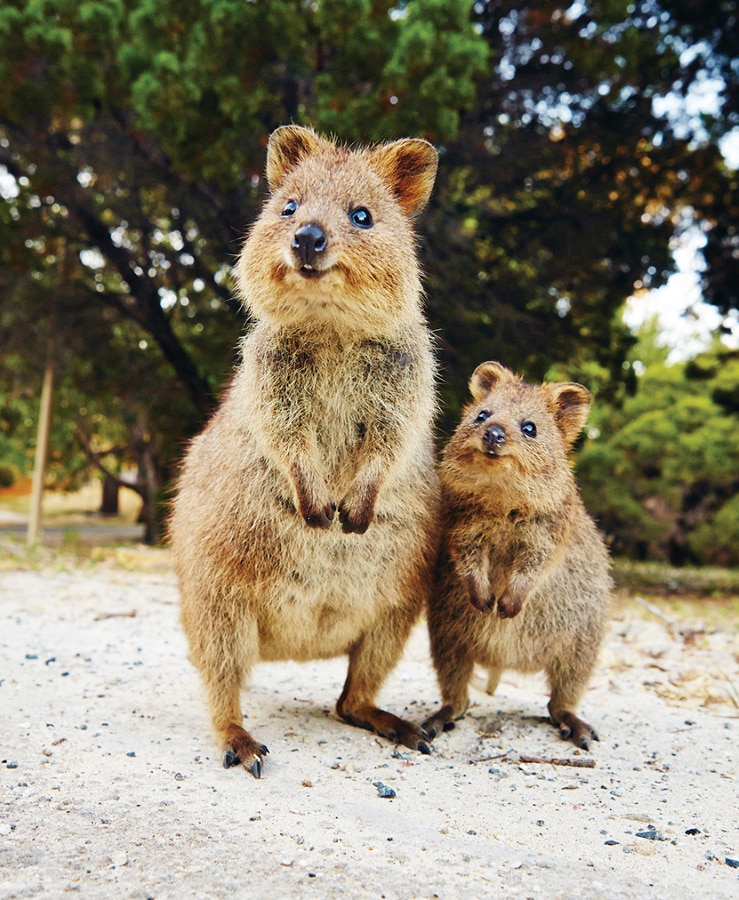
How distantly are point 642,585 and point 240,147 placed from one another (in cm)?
823

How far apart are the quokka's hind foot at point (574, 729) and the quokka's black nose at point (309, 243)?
2493 millimetres

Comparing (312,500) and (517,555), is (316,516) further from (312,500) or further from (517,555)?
(517,555)

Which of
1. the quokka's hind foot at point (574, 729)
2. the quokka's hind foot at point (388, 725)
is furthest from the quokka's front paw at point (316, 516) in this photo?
the quokka's hind foot at point (574, 729)

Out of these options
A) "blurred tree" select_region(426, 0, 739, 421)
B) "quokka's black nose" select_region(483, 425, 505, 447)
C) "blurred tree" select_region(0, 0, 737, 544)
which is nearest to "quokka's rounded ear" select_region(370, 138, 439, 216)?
"quokka's black nose" select_region(483, 425, 505, 447)

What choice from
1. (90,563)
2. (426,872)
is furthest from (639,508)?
(426,872)

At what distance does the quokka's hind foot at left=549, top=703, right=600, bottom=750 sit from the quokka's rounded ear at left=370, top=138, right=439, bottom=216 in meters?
2.46

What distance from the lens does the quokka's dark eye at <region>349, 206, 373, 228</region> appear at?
320 centimetres

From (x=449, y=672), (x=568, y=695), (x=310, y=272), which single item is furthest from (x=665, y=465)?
(x=310, y=272)

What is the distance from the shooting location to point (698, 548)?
706 inches

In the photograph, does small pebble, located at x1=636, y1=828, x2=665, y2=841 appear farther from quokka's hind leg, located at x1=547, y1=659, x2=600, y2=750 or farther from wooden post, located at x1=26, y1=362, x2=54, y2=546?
wooden post, located at x1=26, y1=362, x2=54, y2=546

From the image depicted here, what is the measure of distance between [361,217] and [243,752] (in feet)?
7.03

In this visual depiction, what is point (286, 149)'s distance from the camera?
366 cm

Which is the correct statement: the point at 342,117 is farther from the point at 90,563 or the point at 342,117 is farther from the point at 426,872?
the point at 426,872

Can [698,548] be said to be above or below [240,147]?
below
